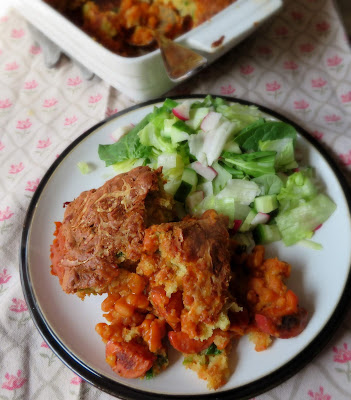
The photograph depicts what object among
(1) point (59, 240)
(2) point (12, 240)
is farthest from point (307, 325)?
(2) point (12, 240)

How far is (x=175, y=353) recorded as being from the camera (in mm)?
1795

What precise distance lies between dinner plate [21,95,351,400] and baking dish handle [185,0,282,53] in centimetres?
53

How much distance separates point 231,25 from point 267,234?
1.34 meters

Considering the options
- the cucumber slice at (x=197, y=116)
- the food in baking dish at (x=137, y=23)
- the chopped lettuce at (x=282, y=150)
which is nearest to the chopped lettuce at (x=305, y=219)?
the chopped lettuce at (x=282, y=150)

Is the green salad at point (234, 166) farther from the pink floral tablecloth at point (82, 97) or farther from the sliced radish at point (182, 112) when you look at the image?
the pink floral tablecloth at point (82, 97)

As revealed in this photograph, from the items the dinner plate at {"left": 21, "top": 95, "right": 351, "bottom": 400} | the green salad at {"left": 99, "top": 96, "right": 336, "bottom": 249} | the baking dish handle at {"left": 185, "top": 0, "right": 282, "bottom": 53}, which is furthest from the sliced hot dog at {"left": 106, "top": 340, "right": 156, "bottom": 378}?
the baking dish handle at {"left": 185, "top": 0, "right": 282, "bottom": 53}

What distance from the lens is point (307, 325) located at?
5.78 feet

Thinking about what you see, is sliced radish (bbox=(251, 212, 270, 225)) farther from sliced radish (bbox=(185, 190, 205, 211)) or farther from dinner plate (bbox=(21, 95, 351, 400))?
sliced radish (bbox=(185, 190, 205, 211))

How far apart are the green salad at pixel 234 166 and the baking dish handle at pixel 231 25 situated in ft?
1.24

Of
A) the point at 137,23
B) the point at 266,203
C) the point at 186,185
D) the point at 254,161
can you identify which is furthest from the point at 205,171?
the point at 137,23

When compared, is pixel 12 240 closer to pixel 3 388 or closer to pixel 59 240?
pixel 59 240

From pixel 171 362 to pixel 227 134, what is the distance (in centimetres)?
121

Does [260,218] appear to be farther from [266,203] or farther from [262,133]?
[262,133]

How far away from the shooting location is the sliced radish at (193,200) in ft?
7.36
